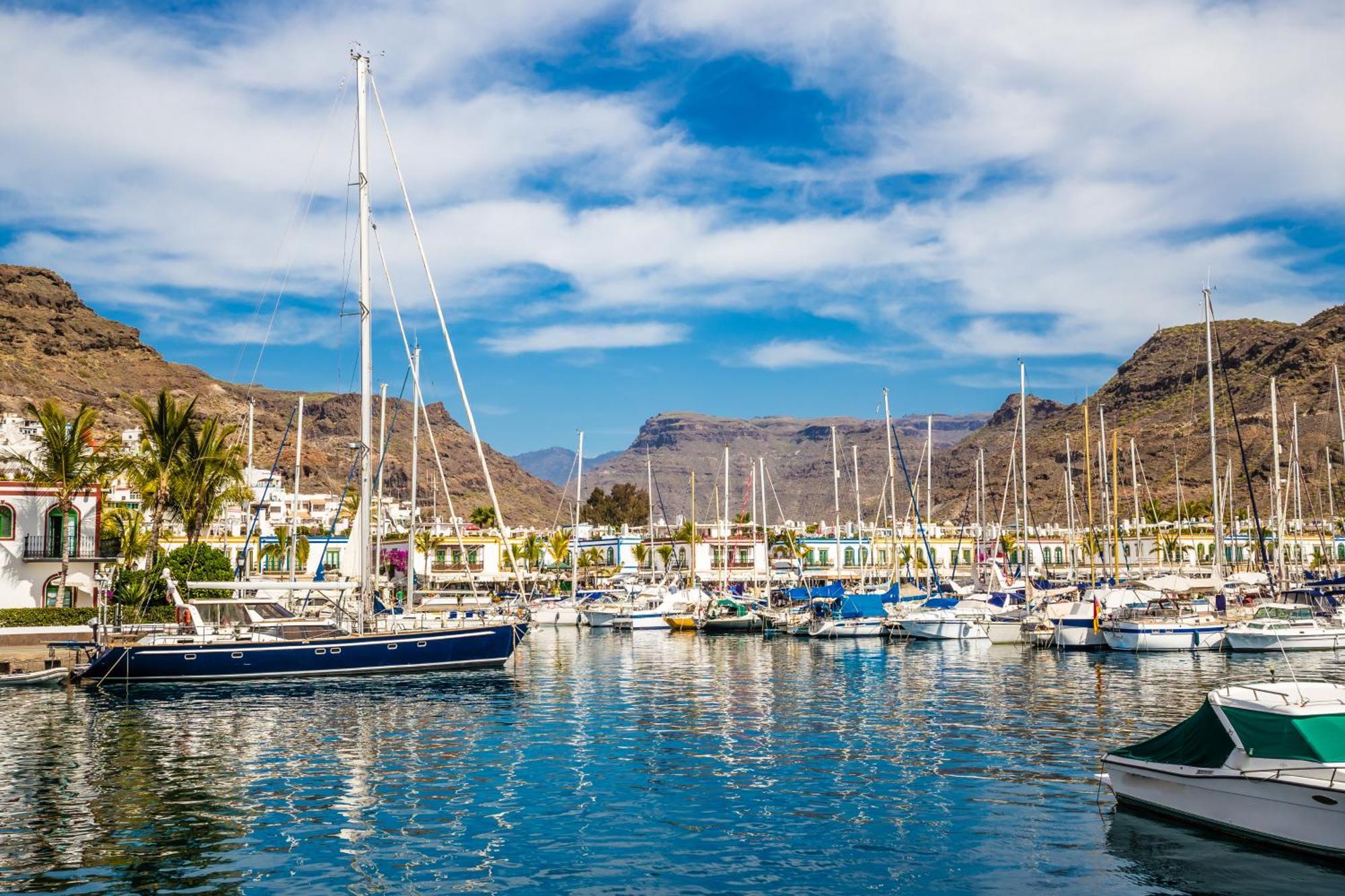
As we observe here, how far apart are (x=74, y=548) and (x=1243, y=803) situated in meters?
52.2

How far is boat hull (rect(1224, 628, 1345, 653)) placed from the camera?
173ft

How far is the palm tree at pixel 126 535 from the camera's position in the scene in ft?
186

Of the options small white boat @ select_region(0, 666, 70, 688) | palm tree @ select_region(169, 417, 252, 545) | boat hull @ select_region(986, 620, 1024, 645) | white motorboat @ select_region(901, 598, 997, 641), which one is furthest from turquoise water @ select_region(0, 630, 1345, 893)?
palm tree @ select_region(169, 417, 252, 545)

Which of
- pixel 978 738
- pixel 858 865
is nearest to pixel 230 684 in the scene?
pixel 978 738

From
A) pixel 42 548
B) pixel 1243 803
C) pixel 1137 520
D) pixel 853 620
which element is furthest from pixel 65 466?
pixel 1137 520

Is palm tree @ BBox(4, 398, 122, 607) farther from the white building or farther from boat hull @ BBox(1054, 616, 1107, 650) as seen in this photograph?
boat hull @ BBox(1054, 616, 1107, 650)

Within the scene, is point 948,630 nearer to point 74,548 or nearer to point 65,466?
point 74,548

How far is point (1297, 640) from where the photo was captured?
53062mm

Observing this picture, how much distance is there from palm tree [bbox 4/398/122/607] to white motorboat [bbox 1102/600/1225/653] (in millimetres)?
51684

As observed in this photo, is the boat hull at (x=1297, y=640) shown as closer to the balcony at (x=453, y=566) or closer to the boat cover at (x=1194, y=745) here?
the boat cover at (x=1194, y=745)

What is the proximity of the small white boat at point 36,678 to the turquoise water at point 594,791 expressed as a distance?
146 cm

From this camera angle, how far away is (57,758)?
2516 centimetres

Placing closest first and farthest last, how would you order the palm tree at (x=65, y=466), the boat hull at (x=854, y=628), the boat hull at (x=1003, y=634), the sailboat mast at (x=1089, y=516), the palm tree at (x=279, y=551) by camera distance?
1. the palm tree at (x=65, y=466)
2. the boat hull at (x=1003, y=634)
3. the sailboat mast at (x=1089, y=516)
4. the boat hull at (x=854, y=628)
5. the palm tree at (x=279, y=551)

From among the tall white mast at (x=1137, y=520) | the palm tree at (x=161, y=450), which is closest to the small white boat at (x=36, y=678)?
the palm tree at (x=161, y=450)
